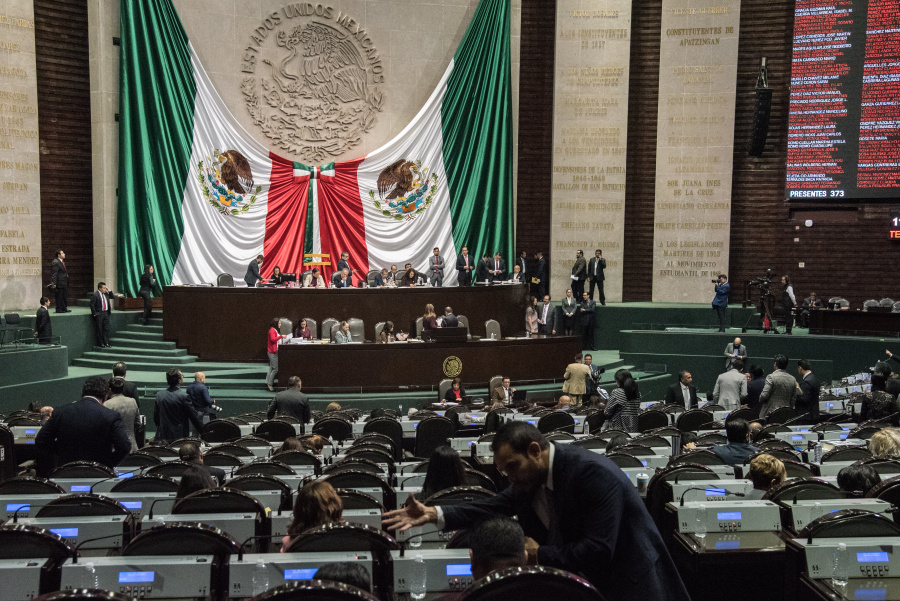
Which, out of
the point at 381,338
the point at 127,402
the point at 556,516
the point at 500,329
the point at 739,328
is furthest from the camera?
the point at 739,328

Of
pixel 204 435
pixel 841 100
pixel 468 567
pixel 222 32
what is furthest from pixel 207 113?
pixel 468 567

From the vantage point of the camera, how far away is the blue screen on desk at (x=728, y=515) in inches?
170

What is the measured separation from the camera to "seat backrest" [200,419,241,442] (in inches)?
335

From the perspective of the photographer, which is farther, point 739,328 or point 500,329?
point 739,328

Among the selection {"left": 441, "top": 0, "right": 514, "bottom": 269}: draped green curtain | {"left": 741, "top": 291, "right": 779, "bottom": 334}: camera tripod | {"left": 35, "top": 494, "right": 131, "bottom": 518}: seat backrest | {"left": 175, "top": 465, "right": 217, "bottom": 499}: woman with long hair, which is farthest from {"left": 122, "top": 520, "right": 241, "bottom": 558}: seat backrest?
{"left": 441, "top": 0, "right": 514, "bottom": 269}: draped green curtain

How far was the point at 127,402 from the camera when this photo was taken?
790cm

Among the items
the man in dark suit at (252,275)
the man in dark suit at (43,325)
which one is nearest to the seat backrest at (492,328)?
the man in dark suit at (252,275)

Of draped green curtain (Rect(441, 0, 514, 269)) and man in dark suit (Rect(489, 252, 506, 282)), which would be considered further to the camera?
draped green curtain (Rect(441, 0, 514, 269))

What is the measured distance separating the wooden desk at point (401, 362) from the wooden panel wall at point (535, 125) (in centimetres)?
630

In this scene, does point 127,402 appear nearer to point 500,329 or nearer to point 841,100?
point 500,329

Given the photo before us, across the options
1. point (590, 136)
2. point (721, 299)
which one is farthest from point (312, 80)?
point (721, 299)

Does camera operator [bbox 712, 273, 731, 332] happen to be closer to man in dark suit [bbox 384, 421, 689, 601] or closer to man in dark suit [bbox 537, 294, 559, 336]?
man in dark suit [bbox 537, 294, 559, 336]

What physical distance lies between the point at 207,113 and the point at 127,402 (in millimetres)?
12149

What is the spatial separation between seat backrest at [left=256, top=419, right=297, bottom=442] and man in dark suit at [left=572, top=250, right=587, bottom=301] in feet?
37.0
